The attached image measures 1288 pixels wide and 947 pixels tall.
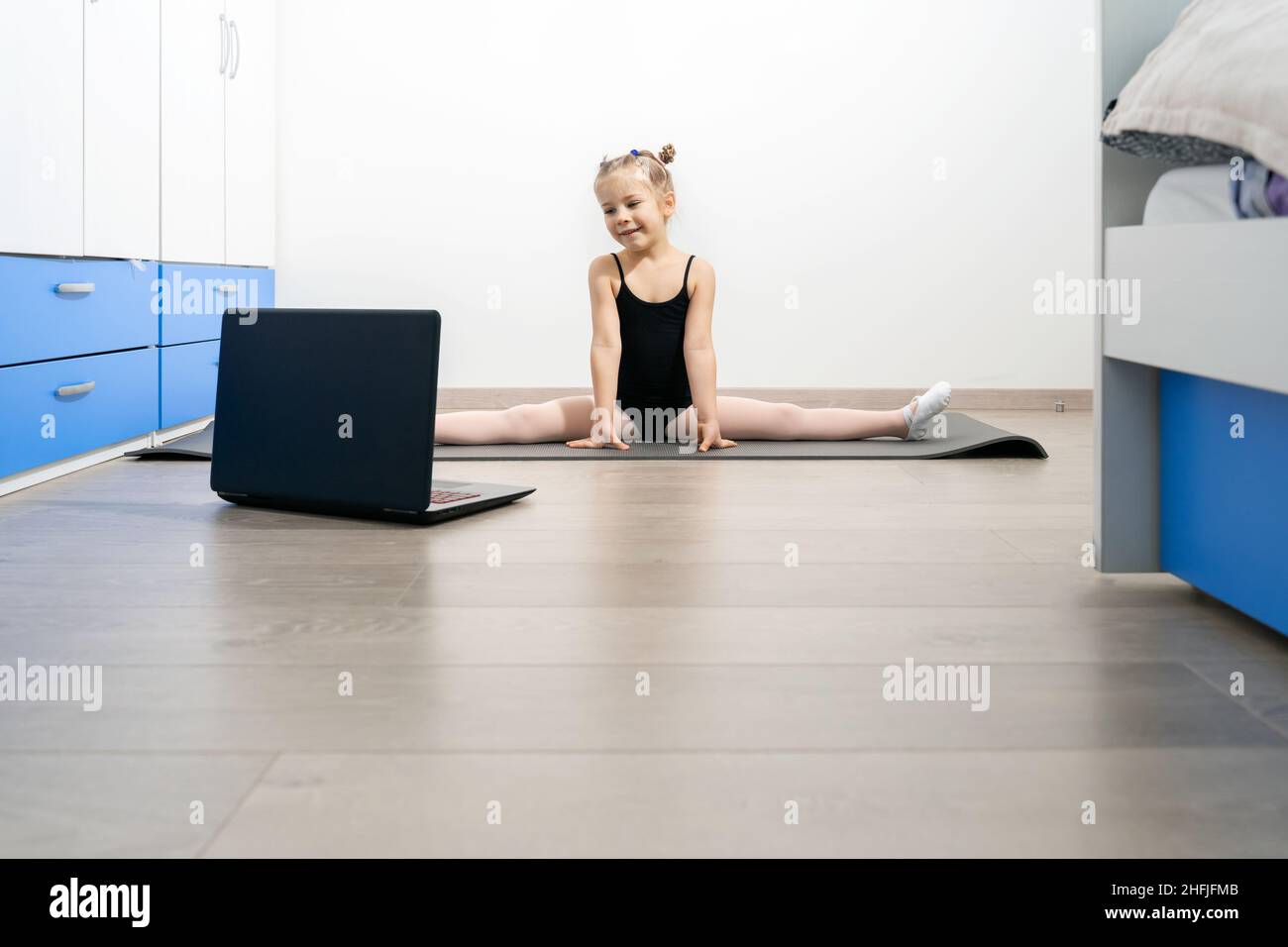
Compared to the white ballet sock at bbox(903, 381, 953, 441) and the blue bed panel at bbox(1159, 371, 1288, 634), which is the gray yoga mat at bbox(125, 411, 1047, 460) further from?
the blue bed panel at bbox(1159, 371, 1288, 634)

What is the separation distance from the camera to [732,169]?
13.4ft

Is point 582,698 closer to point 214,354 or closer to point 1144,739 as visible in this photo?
point 1144,739

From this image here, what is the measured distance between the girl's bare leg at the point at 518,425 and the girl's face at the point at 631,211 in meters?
0.42

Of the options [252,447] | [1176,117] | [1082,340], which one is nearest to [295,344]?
[252,447]

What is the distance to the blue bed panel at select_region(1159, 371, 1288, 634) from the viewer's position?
1.20 m

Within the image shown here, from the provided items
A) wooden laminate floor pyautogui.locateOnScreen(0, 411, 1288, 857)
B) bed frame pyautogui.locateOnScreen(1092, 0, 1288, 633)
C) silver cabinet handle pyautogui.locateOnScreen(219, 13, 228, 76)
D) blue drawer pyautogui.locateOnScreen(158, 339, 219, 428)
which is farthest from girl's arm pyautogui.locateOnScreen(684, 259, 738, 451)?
silver cabinet handle pyautogui.locateOnScreen(219, 13, 228, 76)

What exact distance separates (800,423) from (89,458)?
168cm

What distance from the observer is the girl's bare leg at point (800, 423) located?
120 inches

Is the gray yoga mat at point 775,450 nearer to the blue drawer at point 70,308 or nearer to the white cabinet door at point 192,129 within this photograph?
the blue drawer at point 70,308

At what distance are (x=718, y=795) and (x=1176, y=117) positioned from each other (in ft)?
2.65

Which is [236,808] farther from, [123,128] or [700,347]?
[123,128]

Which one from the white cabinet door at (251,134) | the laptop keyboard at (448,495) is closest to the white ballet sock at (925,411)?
the laptop keyboard at (448,495)

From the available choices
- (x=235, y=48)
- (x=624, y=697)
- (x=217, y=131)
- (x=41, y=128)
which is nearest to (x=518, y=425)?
(x=41, y=128)
